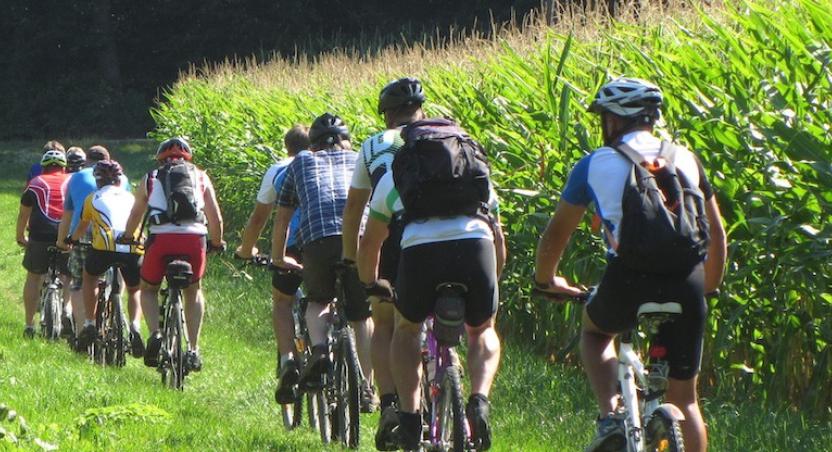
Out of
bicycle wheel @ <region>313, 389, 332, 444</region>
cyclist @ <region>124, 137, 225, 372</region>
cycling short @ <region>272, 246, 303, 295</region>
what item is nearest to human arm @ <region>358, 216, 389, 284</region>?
bicycle wheel @ <region>313, 389, 332, 444</region>

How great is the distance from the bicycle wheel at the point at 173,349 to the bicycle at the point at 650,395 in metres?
5.19

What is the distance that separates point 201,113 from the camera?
24.8 m

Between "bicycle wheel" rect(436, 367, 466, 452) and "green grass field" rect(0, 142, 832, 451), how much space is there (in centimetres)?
146

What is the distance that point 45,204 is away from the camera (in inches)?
561

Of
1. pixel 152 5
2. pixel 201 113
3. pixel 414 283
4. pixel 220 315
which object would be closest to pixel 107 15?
pixel 152 5

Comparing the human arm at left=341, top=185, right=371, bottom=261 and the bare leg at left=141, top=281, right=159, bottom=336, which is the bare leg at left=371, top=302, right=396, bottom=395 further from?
the bare leg at left=141, top=281, right=159, bottom=336

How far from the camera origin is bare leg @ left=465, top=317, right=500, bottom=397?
21.0 feet

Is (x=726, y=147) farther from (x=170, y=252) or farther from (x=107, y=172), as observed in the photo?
(x=107, y=172)

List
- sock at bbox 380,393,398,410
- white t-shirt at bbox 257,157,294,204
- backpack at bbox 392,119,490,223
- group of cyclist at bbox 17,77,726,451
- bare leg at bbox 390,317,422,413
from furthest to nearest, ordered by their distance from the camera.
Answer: white t-shirt at bbox 257,157,294,204 → sock at bbox 380,393,398,410 → bare leg at bbox 390,317,422,413 → backpack at bbox 392,119,490,223 → group of cyclist at bbox 17,77,726,451

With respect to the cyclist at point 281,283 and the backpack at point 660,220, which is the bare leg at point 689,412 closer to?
the backpack at point 660,220

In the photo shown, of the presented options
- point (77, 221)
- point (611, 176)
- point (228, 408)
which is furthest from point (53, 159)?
point (611, 176)

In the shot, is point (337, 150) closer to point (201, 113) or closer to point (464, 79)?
point (464, 79)

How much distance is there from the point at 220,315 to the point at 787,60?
7.82 metres

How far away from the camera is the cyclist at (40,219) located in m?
14.2
